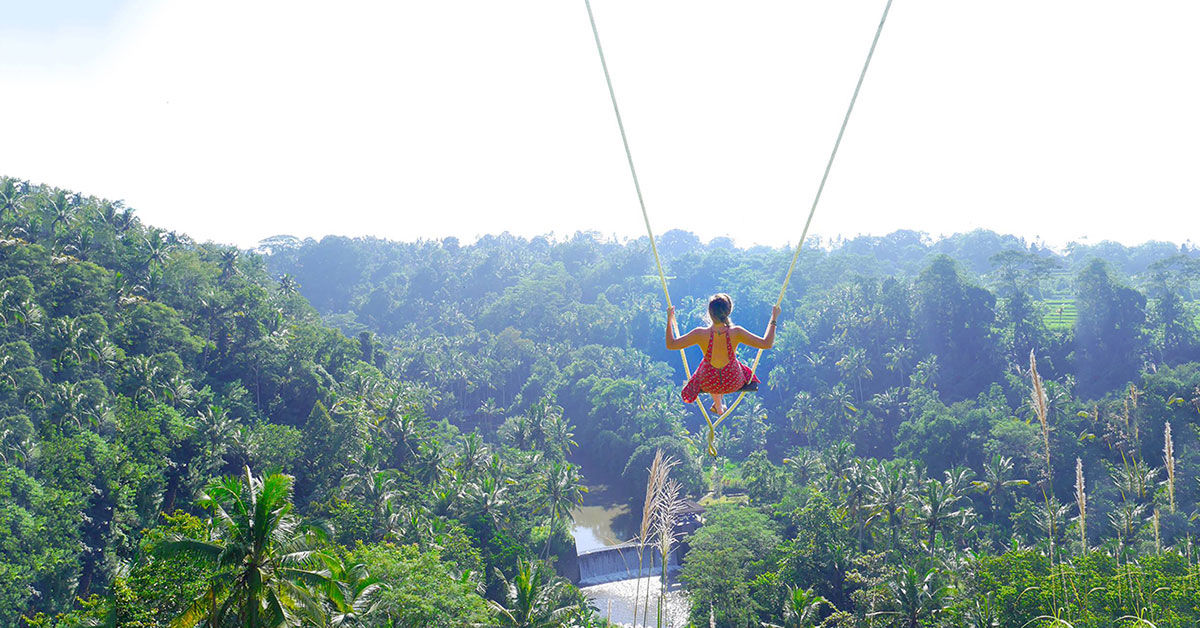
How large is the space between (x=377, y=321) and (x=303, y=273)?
3271 centimetres

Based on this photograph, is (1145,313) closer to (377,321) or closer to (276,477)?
(276,477)

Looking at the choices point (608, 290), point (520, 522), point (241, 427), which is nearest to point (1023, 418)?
point (520, 522)

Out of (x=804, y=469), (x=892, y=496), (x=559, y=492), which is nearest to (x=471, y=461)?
(x=559, y=492)

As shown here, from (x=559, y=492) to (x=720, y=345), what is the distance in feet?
108

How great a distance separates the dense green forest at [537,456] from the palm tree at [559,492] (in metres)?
0.24

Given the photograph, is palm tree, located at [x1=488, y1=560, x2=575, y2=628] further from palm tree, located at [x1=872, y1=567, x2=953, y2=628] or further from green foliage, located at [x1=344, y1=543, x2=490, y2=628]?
palm tree, located at [x1=872, y1=567, x2=953, y2=628]

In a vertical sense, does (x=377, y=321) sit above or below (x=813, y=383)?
above

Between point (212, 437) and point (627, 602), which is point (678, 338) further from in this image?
point (212, 437)

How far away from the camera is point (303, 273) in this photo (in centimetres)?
14150

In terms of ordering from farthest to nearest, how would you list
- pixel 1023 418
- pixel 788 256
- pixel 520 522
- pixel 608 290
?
pixel 788 256 → pixel 608 290 → pixel 1023 418 → pixel 520 522

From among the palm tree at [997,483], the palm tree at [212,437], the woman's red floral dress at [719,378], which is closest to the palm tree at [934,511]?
the palm tree at [997,483]

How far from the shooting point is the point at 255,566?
46.6 feet

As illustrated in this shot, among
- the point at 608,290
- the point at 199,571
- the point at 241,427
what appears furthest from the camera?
the point at 608,290

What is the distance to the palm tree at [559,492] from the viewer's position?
3881cm
